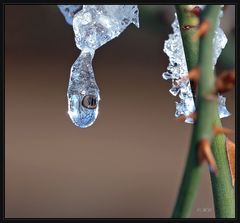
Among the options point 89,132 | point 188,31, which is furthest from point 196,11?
point 89,132

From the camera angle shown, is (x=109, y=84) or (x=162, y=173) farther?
(x=109, y=84)

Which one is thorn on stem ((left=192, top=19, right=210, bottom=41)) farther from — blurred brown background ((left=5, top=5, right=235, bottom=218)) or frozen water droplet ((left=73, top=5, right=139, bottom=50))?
blurred brown background ((left=5, top=5, right=235, bottom=218))

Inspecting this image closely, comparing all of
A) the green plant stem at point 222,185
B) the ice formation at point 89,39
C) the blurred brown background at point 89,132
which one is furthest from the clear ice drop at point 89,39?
the blurred brown background at point 89,132

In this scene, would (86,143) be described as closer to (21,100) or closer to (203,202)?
(21,100)

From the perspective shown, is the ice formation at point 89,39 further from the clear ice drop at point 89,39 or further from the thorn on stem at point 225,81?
the thorn on stem at point 225,81

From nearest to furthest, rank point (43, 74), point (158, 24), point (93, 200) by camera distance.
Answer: point (158, 24) → point (93, 200) → point (43, 74)

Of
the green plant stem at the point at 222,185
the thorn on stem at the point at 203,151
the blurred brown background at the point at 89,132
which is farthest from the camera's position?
the blurred brown background at the point at 89,132

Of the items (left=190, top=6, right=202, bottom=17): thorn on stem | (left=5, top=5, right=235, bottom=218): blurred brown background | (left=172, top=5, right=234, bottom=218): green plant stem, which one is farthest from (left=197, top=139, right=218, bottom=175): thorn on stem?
(left=5, top=5, right=235, bottom=218): blurred brown background
